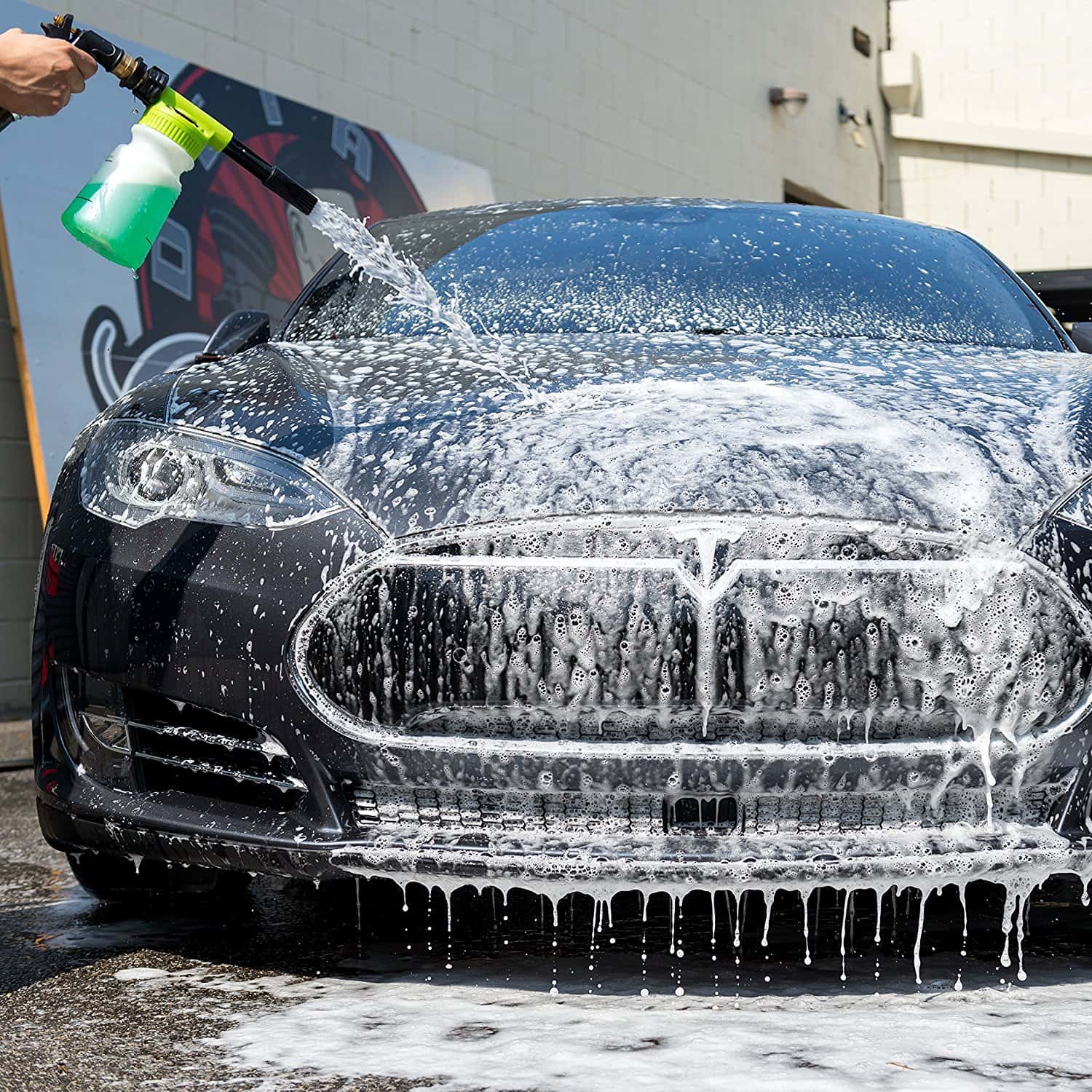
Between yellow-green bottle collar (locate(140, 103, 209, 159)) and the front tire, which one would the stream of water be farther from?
the front tire

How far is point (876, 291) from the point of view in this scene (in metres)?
3.51

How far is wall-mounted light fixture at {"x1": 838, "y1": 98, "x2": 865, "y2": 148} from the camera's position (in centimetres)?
1561

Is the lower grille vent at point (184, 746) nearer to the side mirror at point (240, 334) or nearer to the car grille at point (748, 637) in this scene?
the car grille at point (748, 637)

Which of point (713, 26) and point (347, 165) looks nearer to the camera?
point (347, 165)

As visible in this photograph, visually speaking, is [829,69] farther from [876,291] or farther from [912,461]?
[912,461]

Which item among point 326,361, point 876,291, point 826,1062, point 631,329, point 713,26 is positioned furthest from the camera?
point 713,26

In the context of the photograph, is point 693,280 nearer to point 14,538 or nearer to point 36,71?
point 36,71

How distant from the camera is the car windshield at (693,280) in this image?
3.35 m

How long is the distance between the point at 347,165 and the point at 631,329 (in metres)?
5.10

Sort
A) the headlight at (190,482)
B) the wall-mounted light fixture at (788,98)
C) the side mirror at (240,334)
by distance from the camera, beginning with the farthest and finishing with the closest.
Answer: the wall-mounted light fixture at (788,98)
the side mirror at (240,334)
the headlight at (190,482)

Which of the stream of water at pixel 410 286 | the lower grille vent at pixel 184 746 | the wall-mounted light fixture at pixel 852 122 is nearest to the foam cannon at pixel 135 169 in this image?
the stream of water at pixel 410 286

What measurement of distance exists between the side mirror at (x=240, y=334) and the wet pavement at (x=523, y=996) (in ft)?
3.91

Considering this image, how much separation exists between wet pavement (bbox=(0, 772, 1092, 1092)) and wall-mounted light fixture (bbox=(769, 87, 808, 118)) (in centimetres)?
1180

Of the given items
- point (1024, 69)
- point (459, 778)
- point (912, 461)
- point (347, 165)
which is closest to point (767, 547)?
point (912, 461)
